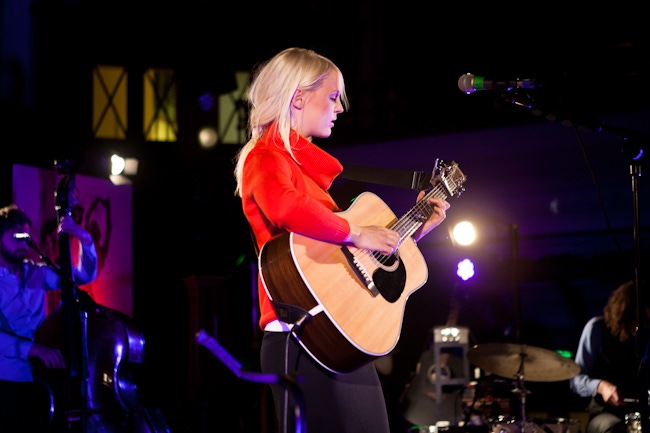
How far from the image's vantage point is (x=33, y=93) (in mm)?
10320

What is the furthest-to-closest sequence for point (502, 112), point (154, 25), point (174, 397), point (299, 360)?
1. point (154, 25)
2. point (502, 112)
3. point (174, 397)
4. point (299, 360)

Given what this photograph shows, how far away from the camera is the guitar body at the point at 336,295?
2.54m

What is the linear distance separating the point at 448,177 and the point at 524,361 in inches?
125

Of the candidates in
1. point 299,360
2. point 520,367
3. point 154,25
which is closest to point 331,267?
point 299,360

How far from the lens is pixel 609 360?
606 centimetres

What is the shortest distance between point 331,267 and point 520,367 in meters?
3.83

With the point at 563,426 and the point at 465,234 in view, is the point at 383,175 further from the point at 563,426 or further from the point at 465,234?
the point at 465,234

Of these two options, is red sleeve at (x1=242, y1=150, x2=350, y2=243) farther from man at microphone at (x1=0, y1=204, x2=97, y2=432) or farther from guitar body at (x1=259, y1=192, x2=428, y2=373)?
man at microphone at (x1=0, y1=204, x2=97, y2=432)

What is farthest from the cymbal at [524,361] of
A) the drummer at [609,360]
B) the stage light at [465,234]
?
the stage light at [465,234]

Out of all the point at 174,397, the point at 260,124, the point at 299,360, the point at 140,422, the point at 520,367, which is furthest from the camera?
the point at 174,397

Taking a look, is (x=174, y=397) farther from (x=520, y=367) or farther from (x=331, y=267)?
(x=331, y=267)

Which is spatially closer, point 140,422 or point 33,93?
point 140,422

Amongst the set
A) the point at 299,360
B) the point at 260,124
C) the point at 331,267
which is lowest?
the point at 299,360

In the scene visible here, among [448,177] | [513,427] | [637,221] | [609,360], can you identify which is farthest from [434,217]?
[609,360]
